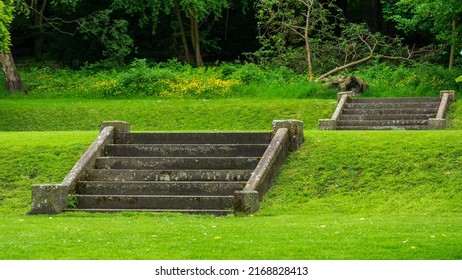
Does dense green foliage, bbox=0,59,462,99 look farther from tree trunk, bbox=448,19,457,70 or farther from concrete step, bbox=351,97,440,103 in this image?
concrete step, bbox=351,97,440,103

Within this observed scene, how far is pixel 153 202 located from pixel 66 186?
1661 millimetres

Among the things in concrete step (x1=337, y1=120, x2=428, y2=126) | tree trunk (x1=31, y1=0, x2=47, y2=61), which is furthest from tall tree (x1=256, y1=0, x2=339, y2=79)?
tree trunk (x1=31, y1=0, x2=47, y2=61)

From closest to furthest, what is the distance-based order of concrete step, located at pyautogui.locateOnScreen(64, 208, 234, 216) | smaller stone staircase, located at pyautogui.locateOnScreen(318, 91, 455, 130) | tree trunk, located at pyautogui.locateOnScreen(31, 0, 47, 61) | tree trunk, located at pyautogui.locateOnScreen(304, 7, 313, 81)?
concrete step, located at pyautogui.locateOnScreen(64, 208, 234, 216) → smaller stone staircase, located at pyautogui.locateOnScreen(318, 91, 455, 130) → tree trunk, located at pyautogui.locateOnScreen(304, 7, 313, 81) → tree trunk, located at pyautogui.locateOnScreen(31, 0, 47, 61)

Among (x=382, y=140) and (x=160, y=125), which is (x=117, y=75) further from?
(x=382, y=140)

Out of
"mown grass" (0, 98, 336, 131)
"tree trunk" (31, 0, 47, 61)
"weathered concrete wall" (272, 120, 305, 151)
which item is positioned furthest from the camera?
"tree trunk" (31, 0, 47, 61)

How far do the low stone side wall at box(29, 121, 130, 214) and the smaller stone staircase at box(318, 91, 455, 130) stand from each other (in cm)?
780

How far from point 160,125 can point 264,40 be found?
36.1 feet

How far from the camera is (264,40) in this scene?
40.4m

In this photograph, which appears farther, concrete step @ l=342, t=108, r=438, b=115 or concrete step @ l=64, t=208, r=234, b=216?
concrete step @ l=342, t=108, r=438, b=115

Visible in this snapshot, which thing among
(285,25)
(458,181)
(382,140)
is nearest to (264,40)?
(285,25)

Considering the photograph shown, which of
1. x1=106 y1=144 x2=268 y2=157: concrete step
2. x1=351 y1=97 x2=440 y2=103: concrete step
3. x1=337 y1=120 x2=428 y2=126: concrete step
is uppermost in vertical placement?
x1=106 y1=144 x2=268 y2=157: concrete step

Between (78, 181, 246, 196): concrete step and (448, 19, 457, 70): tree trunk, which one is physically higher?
(448, 19, 457, 70): tree trunk

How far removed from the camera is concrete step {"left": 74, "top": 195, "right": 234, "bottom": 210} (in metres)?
19.0

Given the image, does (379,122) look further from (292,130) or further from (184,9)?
(184,9)
